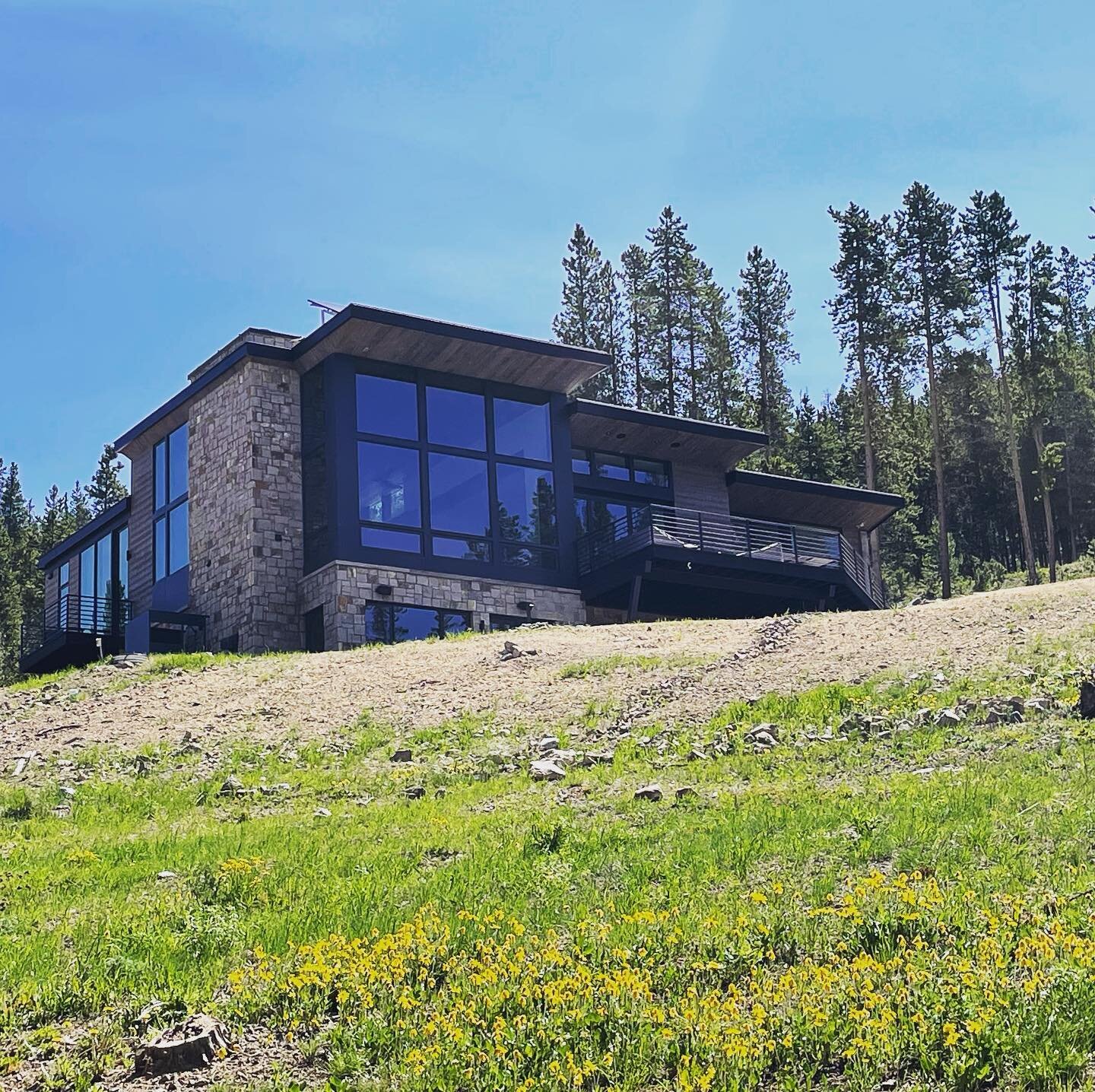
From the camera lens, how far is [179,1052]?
7109 mm

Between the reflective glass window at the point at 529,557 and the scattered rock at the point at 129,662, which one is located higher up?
the reflective glass window at the point at 529,557

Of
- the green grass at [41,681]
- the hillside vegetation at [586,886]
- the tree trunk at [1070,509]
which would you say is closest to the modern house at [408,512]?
the green grass at [41,681]

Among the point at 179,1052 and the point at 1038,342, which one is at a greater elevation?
the point at 1038,342

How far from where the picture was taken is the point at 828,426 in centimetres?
6581

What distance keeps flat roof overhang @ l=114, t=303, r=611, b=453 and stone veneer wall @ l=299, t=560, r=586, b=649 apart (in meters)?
4.46

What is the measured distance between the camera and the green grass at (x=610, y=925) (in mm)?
6969

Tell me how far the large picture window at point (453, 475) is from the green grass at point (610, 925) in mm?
15777

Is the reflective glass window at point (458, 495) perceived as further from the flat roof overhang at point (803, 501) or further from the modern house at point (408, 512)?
the flat roof overhang at point (803, 501)

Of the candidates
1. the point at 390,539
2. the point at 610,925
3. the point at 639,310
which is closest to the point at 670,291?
the point at 639,310

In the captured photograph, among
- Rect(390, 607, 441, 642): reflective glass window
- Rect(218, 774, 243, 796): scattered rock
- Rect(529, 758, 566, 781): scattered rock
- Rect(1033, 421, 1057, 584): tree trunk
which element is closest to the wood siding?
Rect(390, 607, 441, 642): reflective glass window

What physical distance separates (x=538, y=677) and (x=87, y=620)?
20086 mm

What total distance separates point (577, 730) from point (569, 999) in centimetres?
906

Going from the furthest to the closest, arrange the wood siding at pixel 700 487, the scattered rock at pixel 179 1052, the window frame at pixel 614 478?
the wood siding at pixel 700 487, the window frame at pixel 614 478, the scattered rock at pixel 179 1052

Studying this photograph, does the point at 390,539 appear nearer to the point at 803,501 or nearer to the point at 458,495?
the point at 458,495
